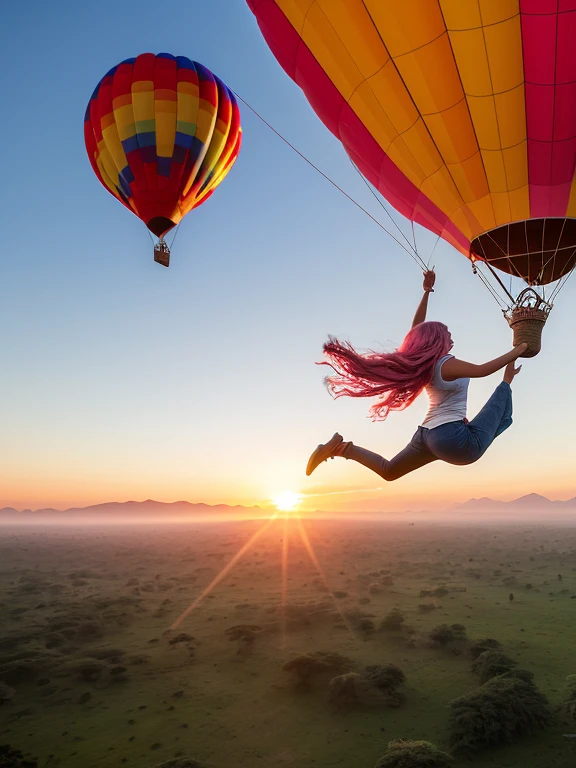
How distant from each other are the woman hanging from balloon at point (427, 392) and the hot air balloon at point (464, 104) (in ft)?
7.90

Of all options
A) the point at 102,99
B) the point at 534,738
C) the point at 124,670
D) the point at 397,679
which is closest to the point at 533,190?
the point at 534,738

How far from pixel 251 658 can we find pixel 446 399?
42.2 feet

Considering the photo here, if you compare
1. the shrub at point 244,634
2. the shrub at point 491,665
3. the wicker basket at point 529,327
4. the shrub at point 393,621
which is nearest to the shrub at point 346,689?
the shrub at point 491,665

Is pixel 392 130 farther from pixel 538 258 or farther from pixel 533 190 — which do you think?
pixel 538 258

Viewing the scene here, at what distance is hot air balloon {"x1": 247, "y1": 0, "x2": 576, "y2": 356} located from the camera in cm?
816

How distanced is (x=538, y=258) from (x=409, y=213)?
10.5 ft

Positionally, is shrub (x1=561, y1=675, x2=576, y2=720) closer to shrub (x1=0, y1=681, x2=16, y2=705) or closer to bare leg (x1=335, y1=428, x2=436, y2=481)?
bare leg (x1=335, y1=428, x2=436, y2=481)

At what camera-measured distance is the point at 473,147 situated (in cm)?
940

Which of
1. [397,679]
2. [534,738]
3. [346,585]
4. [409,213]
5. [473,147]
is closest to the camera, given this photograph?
[473,147]

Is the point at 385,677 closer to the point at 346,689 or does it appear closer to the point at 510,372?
the point at 346,689

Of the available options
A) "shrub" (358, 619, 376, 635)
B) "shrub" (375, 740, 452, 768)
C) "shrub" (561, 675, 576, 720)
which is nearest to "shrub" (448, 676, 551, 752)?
"shrub" (561, 675, 576, 720)

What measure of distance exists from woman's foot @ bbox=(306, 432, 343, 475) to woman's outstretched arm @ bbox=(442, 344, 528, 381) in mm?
1458

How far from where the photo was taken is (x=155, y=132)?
21047 mm

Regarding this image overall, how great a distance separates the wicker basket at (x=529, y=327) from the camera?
669cm
